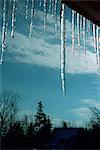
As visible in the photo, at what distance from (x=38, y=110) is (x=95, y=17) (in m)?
67.6

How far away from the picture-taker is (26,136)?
5434cm

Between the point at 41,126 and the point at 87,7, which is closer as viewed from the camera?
the point at 87,7

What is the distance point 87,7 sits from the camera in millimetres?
1943

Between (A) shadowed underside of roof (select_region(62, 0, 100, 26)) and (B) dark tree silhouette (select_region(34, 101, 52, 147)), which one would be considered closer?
(A) shadowed underside of roof (select_region(62, 0, 100, 26))

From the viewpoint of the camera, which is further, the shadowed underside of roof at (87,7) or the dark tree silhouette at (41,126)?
the dark tree silhouette at (41,126)

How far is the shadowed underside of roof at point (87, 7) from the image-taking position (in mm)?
1827

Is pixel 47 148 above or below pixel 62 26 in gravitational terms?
below

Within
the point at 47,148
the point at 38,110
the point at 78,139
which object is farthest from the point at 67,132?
the point at 38,110

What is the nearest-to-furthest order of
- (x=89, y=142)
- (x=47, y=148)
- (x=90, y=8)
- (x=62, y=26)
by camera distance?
(x=90, y=8), (x=62, y=26), (x=47, y=148), (x=89, y=142)

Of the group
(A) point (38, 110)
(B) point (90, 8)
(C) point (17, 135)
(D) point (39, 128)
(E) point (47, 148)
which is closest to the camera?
(B) point (90, 8)

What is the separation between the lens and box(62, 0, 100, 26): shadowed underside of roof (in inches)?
71.9

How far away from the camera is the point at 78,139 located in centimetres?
4341

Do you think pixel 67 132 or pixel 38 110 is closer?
pixel 67 132

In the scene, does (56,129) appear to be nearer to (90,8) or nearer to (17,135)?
(17,135)
